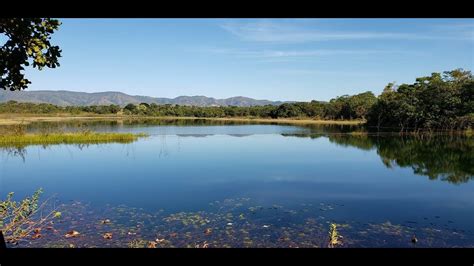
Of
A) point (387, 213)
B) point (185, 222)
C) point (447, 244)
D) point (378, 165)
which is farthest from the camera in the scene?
point (378, 165)

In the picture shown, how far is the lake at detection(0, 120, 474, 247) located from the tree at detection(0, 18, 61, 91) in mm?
3119

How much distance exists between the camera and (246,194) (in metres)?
9.67

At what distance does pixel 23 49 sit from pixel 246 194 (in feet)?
23.4

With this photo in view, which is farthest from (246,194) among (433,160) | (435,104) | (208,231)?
(435,104)

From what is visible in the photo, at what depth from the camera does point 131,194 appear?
9602 millimetres

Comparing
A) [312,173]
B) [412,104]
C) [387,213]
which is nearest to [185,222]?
[387,213]

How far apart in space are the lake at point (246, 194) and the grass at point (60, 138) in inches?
52.3

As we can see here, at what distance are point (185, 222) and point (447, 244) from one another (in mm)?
4183

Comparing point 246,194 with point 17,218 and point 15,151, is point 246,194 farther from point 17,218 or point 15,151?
point 15,151

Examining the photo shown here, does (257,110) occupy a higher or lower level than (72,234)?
higher

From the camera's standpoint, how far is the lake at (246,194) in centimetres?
625

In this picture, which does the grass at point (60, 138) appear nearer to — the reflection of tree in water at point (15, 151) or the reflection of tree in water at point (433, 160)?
the reflection of tree in water at point (15, 151)

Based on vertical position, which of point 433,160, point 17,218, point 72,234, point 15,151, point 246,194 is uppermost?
point 17,218
